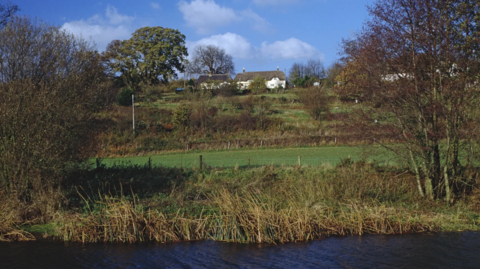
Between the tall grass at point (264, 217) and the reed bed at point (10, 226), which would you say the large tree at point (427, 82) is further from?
the reed bed at point (10, 226)

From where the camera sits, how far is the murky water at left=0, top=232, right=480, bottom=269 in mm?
10828

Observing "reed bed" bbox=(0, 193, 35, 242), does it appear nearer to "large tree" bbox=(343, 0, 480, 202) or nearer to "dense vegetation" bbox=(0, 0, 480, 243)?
"dense vegetation" bbox=(0, 0, 480, 243)

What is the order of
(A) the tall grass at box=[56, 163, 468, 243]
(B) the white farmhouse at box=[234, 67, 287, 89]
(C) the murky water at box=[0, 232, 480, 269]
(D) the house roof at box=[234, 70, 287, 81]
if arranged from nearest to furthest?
(C) the murky water at box=[0, 232, 480, 269]
(A) the tall grass at box=[56, 163, 468, 243]
(B) the white farmhouse at box=[234, 67, 287, 89]
(D) the house roof at box=[234, 70, 287, 81]

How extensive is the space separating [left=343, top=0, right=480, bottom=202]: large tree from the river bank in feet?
4.94

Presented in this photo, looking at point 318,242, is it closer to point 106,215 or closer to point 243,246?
point 243,246

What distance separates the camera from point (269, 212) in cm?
1299

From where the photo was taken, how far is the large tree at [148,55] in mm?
62000

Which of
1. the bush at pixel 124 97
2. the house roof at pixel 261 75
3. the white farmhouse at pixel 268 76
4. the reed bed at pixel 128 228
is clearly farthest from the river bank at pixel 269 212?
the house roof at pixel 261 75

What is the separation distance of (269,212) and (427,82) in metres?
7.45

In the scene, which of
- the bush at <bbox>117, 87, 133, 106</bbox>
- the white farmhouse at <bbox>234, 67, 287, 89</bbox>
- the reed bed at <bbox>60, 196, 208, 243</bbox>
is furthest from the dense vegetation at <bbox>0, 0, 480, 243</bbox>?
the white farmhouse at <bbox>234, 67, 287, 89</bbox>

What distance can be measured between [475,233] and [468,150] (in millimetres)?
3688

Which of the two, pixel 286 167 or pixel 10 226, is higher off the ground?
pixel 286 167

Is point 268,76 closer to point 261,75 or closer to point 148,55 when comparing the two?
point 261,75

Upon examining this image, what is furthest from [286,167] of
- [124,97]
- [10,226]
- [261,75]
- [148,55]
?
[261,75]
